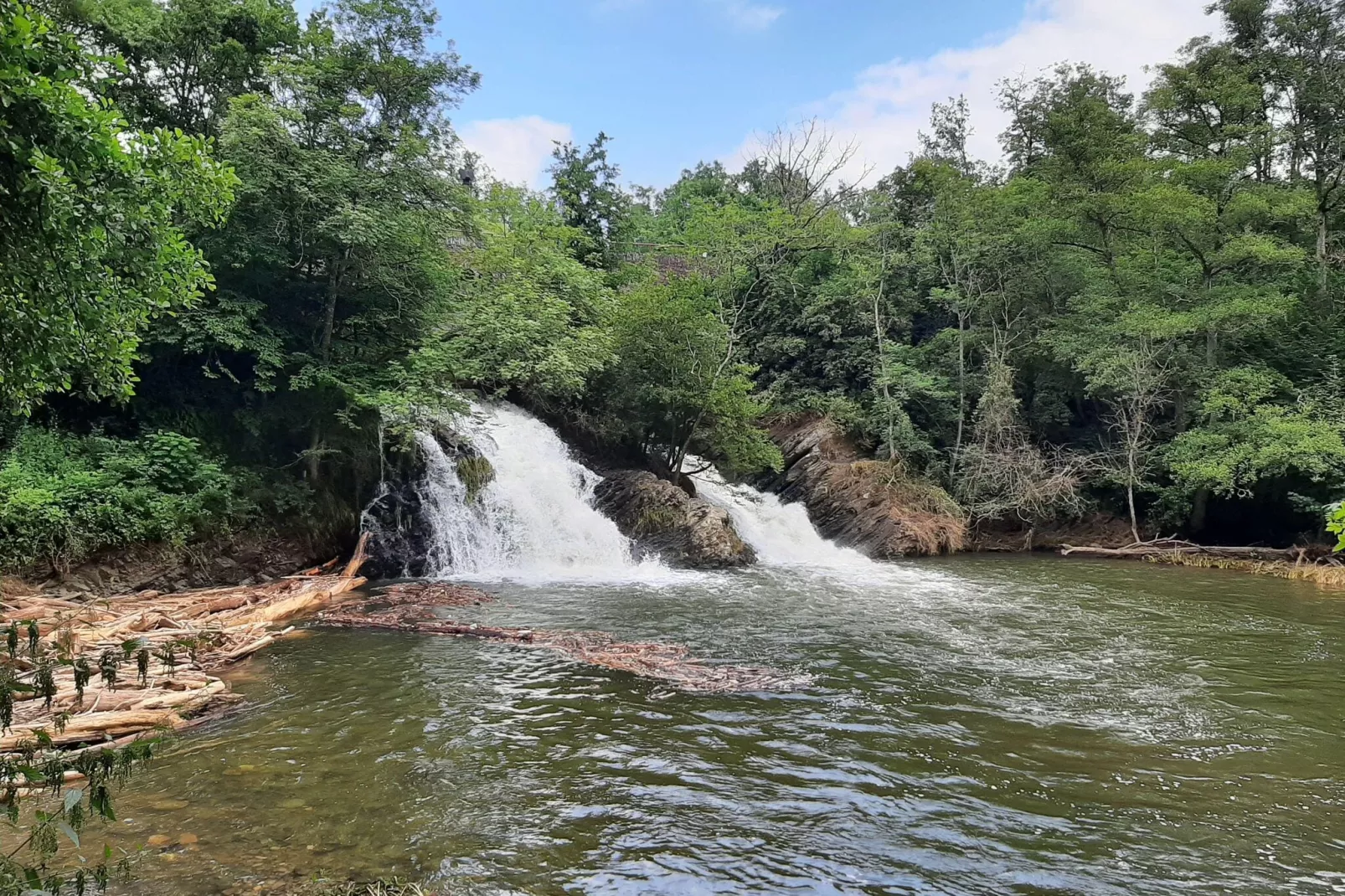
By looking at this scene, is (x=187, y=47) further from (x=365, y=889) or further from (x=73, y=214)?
(x=365, y=889)

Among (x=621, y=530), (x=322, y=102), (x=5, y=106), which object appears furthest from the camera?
(x=621, y=530)

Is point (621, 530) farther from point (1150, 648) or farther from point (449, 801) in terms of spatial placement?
point (449, 801)

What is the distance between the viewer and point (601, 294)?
2356cm

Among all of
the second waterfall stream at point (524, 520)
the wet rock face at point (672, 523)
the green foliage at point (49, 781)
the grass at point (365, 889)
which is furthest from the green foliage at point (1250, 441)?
the green foliage at point (49, 781)

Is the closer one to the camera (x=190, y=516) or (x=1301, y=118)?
(x=190, y=516)

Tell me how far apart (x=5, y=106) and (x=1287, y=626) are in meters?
16.6

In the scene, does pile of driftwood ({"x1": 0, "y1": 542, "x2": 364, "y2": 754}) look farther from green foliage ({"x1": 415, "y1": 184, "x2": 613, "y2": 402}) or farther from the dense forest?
green foliage ({"x1": 415, "y1": 184, "x2": 613, "y2": 402})

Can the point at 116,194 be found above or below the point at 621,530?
above

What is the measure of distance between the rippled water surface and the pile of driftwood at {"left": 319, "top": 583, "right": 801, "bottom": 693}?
1.13ft

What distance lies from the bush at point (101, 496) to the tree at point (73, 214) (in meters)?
5.75

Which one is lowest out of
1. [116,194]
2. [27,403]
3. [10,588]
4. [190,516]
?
[10,588]

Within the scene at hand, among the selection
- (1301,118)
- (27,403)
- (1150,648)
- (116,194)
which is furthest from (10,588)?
(1301,118)

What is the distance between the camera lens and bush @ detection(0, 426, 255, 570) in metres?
10.4

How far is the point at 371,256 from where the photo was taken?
1521 cm
